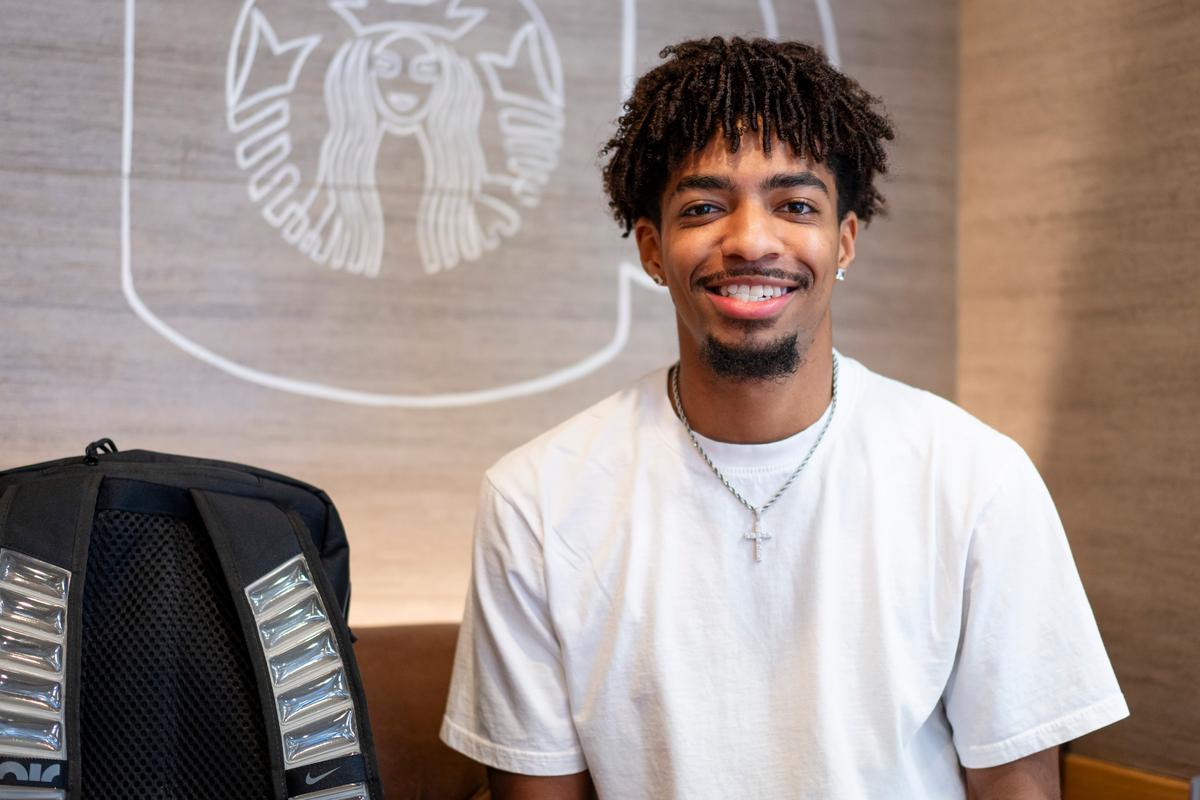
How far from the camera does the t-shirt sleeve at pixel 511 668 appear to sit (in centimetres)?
146

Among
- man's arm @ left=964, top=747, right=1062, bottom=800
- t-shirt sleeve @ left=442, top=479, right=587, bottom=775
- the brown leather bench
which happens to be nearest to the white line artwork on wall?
the brown leather bench

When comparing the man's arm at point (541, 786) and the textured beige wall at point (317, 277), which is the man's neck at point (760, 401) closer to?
the man's arm at point (541, 786)

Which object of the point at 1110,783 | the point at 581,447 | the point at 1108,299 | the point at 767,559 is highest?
the point at 1108,299

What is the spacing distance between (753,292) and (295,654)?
64cm

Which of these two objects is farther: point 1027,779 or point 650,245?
point 650,245

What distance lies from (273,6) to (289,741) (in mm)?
1126

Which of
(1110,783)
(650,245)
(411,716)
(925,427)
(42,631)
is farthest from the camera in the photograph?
(1110,783)

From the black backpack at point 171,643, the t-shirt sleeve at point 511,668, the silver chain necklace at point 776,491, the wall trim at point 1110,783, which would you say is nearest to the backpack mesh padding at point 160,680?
the black backpack at point 171,643

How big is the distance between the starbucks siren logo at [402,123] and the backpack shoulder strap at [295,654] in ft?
2.26

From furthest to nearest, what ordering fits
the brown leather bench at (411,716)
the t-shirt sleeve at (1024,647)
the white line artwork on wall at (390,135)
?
the white line artwork on wall at (390,135) < the brown leather bench at (411,716) < the t-shirt sleeve at (1024,647)

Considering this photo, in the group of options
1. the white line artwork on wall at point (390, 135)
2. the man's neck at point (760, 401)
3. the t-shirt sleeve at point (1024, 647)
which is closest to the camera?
the t-shirt sleeve at point (1024, 647)

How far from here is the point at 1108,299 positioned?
1.88 metres

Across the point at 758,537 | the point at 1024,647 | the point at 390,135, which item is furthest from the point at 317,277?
the point at 1024,647

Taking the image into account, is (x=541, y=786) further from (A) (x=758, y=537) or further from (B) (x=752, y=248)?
(B) (x=752, y=248)
